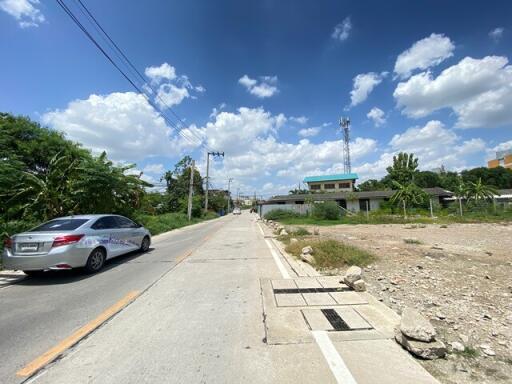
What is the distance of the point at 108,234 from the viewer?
8.19m

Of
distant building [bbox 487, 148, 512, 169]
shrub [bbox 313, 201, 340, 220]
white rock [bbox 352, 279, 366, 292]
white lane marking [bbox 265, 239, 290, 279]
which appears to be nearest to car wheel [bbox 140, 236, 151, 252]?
white lane marking [bbox 265, 239, 290, 279]

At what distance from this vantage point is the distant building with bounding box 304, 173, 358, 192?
213ft

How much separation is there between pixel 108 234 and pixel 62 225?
1.21m

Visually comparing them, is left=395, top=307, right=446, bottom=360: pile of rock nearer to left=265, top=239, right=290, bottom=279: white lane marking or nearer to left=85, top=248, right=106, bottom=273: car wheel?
left=265, top=239, right=290, bottom=279: white lane marking

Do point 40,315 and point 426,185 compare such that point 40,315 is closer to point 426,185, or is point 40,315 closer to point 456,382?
point 456,382

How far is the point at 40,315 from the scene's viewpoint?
448cm

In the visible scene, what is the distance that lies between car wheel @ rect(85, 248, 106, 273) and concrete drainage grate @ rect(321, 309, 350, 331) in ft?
20.7

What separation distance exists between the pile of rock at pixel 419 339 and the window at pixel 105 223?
7.91 m

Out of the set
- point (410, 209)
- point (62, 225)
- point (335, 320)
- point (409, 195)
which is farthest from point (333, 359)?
point (410, 209)

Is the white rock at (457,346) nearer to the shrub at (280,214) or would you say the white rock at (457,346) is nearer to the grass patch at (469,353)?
the grass patch at (469,353)

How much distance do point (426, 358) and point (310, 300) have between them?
6.87 ft

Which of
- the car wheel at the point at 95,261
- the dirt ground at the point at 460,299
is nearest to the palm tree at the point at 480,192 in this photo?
the dirt ground at the point at 460,299

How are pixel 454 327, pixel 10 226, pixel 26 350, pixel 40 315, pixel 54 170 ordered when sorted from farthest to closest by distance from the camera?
pixel 54 170, pixel 10 226, pixel 40 315, pixel 454 327, pixel 26 350

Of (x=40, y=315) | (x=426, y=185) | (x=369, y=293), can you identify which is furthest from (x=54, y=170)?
(x=426, y=185)
